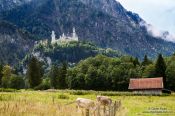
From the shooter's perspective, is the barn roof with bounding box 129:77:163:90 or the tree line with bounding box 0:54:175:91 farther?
the tree line with bounding box 0:54:175:91

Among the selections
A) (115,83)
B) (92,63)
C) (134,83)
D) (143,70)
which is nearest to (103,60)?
(92,63)

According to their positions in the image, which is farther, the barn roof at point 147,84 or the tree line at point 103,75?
the tree line at point 103,75

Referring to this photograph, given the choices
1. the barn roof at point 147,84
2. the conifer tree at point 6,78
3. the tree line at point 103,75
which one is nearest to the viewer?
the barn roof at point 147,84

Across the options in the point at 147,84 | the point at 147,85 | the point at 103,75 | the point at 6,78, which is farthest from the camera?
the point at 6,78

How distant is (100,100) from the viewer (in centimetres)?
2811

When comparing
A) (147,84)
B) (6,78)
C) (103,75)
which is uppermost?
(103,75)

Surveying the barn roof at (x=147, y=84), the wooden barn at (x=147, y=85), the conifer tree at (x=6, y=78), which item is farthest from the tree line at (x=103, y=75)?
the wooden barn at (x=147, y=85)

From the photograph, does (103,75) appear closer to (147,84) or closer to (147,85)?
(147,84)

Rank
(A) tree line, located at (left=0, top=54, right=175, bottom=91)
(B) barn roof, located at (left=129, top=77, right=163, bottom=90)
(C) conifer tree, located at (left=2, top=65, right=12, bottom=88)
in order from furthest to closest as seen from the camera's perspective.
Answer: (C) conifer tree, located at (left=2, top=65, right=12, bottom=88) → (A) tree line, located at (left=0, top=54, right=175, bottom=91) → (B) barn roof, located at (left=129, top=77, right=163, bottom=90)

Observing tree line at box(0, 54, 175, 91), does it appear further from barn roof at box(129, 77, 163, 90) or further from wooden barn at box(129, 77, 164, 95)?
wooden barn at box(129, 77, 164, 95)

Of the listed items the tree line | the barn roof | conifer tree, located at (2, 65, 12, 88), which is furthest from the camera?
conifer tree, located at (2, 65, 12, 88)

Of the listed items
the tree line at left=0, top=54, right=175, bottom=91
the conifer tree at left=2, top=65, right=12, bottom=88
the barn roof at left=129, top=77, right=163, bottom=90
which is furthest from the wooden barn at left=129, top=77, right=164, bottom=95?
the conifer tree at left=2, top=65, right=12, bottom=88

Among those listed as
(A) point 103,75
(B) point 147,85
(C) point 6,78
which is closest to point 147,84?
(B) point 147,85

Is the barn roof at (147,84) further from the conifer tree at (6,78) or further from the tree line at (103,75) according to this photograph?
the conifer tree at (6,78)
